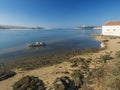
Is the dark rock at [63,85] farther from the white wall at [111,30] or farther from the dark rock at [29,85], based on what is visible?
the white wall at [111,30]

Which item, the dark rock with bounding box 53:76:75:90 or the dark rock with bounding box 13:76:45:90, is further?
the dark rock with bounding box 13:76:45:90

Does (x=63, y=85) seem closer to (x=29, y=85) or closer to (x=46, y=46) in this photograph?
(x=29, y=85)

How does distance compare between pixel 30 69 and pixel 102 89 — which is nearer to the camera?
pixel 102 89

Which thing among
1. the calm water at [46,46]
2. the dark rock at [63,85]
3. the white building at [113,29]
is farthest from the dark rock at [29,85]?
the white building at [113,29]

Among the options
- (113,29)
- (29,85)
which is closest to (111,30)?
(113,29)

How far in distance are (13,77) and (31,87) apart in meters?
4.82

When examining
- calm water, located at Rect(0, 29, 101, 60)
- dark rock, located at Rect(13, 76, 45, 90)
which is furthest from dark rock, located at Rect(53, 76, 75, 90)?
calm water, located at Rect(0, 29, 101, 60)

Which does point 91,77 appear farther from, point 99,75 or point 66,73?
point 66,73

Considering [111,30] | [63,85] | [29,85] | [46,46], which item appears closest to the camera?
[63,85]

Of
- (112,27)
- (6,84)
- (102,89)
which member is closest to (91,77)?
(102,89)

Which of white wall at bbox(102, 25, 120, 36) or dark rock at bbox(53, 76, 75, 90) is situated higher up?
white wall at bbox(102, 25, 120, 36)

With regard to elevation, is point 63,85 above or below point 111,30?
below

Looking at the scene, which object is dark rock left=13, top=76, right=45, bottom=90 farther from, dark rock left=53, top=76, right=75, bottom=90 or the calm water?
the calm water

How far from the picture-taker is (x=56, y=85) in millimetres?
11781
